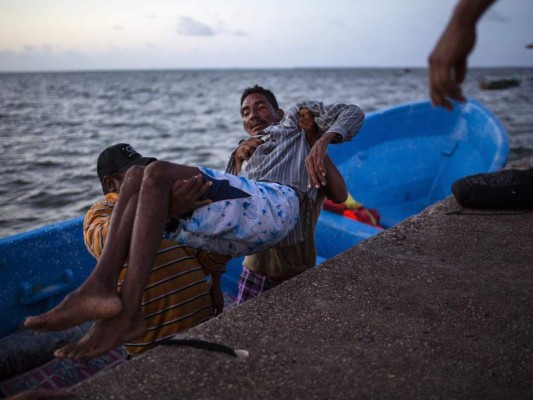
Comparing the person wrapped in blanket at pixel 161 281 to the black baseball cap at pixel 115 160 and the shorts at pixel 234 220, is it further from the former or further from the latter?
the shorts at pixel 234 220

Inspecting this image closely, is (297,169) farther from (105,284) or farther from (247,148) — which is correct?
(105,284)

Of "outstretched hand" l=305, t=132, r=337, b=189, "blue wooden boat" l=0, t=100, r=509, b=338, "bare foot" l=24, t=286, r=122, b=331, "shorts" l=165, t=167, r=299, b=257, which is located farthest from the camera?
"blue wooden boat" l=0, t=100, r=509, b=338

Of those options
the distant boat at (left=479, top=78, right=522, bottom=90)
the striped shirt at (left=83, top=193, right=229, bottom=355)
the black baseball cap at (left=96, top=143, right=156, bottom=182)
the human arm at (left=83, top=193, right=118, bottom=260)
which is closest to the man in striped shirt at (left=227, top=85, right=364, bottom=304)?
the striped shirt at (left=83, top=193, right=229, bottom=355)

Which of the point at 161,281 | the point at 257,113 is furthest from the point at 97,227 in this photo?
the point at 257,113

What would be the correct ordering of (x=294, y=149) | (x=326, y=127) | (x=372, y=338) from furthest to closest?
(x=326, y=127)
(x=294, y=149)
(x=372, y=338)

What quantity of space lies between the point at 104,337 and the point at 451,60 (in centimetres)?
161

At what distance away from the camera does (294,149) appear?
2.73m

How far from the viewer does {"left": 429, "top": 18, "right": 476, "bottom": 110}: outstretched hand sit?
1447 mm

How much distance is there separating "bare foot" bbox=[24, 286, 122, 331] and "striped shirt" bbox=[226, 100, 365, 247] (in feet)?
3.55

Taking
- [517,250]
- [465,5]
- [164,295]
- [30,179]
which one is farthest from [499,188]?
[30,179]

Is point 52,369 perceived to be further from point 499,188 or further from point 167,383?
point 499,188

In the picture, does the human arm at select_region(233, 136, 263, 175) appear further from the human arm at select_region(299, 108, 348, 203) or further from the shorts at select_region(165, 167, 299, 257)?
the shorts at select_region(165, 167, 299, 257)

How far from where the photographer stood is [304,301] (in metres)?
2.10

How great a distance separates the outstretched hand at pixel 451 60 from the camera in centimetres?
145
